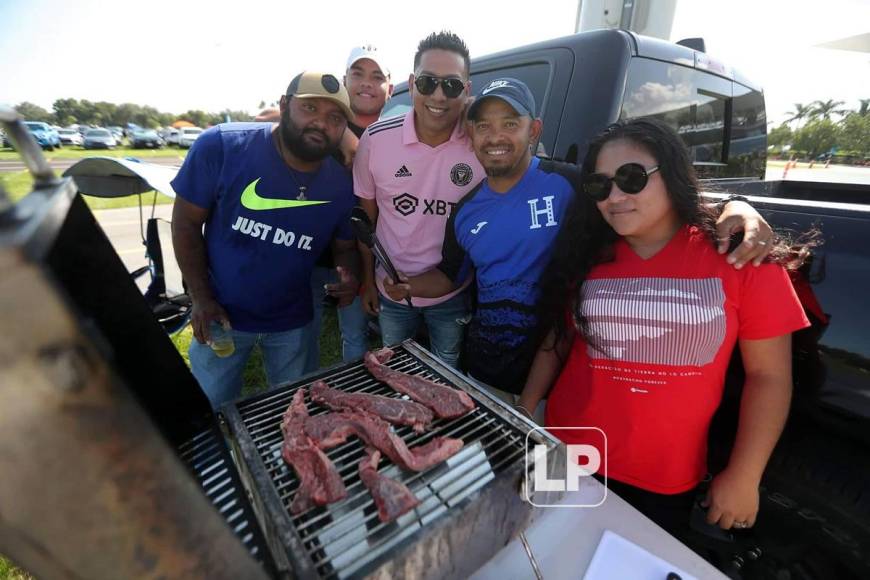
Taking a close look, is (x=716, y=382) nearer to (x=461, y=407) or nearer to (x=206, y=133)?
(x=461, y=407)

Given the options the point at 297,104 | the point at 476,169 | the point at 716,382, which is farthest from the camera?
the point at 476,169

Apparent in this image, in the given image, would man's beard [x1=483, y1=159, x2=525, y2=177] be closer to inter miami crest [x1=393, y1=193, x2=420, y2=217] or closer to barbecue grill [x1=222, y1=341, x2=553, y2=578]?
inter miami crest [x1=393, y1=193, x2=420, y2=217]

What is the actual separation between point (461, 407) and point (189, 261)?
6.15 ft

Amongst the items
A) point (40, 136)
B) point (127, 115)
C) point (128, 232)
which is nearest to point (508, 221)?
point (40, 136)

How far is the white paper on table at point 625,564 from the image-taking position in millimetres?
1241

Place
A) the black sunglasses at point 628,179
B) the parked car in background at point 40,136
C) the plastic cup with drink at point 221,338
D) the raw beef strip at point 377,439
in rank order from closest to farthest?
the parked car in background at point 40,136 → the raw beef strip at point 377,439 → the black sunglasses at point 628,179 → the plastic cup with drink at point 221,338

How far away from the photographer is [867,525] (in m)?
1.53

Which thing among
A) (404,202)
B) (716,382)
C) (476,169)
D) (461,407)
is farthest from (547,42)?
(461,407)

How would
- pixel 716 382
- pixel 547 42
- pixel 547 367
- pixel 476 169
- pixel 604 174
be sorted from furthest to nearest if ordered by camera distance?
pixel 547 42, pixel 476 169, pixel 547 367, pixel 604 174, pixel 716 382

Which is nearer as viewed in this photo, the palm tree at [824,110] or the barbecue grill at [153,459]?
the barbecue grill at [153,459]

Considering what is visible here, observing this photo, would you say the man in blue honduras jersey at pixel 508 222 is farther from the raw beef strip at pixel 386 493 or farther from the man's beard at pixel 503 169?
the raw beef strip at pixel 386 493

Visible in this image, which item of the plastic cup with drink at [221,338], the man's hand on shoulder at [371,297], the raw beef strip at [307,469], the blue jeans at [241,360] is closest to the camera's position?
the raw beef strip at [307,469]

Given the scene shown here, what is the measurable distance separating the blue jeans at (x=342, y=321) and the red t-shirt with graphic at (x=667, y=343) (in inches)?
73.8

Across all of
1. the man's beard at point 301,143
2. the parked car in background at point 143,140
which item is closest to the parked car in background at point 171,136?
the parked car in background at point 143,140
